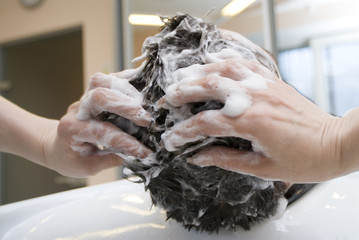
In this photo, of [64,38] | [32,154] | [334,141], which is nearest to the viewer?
[334,141]

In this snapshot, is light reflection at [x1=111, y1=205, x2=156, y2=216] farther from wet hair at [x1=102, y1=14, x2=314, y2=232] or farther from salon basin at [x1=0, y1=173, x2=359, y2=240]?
wet hair at [x1=102, y1=14, x2=314, y2=232]

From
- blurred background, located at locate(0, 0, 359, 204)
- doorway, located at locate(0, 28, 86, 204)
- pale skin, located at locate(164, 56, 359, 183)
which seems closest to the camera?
pale skin, located at locate(164, 56, 359, 183)

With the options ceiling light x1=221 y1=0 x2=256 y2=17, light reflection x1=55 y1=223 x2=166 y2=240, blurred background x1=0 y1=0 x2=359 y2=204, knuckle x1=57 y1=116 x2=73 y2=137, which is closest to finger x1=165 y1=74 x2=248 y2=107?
knuckle x1=57 y1=116 x2=73 y2=137

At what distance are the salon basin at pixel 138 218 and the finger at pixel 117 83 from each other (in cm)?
31

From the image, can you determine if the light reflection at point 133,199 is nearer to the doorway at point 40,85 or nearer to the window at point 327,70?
the window at point 327,70

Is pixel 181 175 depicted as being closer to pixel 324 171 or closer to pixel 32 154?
pixel 324 171

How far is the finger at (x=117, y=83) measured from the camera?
55 cm

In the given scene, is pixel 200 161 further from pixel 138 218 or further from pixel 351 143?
pixel 138 218

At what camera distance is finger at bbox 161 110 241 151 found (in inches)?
17.6

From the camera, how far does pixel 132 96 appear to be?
545 mm

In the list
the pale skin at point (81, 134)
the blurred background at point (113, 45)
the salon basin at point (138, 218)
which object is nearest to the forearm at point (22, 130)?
the pale skin at point (81, 134)

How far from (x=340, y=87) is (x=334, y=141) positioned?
1581 millimetres

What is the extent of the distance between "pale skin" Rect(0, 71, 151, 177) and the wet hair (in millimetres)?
23

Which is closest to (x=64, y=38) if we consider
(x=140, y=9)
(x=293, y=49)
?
(x=140, y=9)
